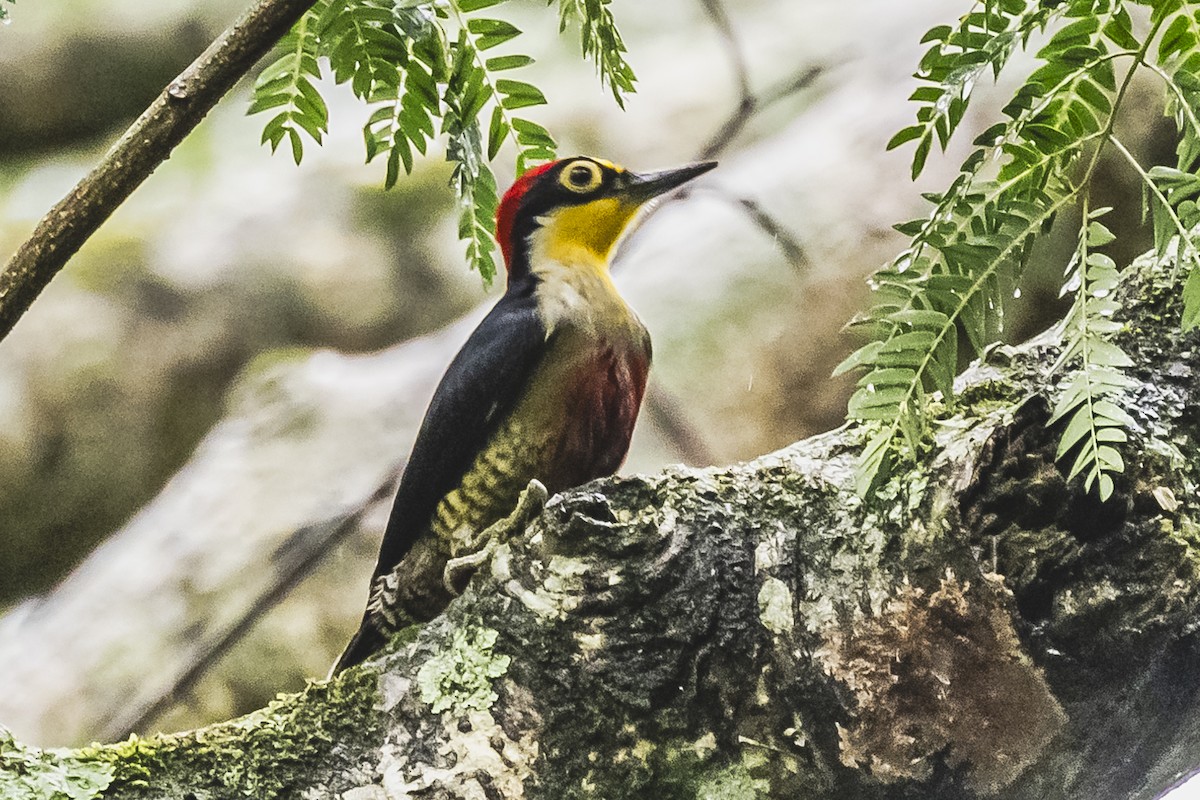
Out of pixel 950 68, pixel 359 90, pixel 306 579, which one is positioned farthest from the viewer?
pixel 306 579

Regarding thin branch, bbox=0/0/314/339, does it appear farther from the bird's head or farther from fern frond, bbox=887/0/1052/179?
the bird's head

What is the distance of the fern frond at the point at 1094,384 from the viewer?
678 millimetres

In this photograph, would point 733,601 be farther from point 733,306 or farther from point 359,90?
point 733,306

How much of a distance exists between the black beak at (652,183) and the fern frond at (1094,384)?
669mm

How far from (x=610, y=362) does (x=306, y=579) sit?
1.11 m

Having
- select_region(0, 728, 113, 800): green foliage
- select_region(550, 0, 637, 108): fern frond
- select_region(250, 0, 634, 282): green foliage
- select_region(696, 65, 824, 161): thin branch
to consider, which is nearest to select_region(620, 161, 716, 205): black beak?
select_region(250, 0, 634, 282): green foliage

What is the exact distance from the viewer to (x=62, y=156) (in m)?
2.46

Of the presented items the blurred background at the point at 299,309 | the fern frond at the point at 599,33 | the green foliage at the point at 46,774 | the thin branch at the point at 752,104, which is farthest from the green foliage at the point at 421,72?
the thin branch at the point at 752,104

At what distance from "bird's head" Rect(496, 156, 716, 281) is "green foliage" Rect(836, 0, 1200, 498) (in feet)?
1.98

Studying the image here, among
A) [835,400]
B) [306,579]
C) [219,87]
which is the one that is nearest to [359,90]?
[219,87]

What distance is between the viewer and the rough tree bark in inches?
28.4

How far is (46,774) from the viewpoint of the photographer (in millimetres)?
797

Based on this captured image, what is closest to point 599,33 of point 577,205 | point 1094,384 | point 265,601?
point 577,205

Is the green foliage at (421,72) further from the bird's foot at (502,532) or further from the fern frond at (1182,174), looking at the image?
the fern frond at (1182,174)
